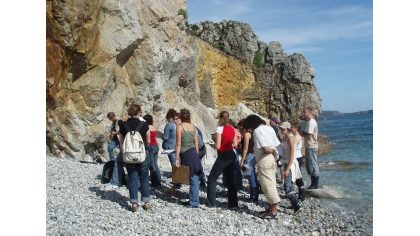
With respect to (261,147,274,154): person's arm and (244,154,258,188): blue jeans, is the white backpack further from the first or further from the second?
(244,154,258,188): blue jeans

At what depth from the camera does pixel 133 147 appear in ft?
25.9

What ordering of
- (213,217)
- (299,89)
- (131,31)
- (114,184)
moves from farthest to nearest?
(299,89) < (131,31) < (114,184) < (213,217)

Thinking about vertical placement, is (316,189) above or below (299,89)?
below

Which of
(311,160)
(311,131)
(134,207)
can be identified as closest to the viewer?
(134,207)

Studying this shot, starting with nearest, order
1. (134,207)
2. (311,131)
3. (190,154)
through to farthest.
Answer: (134,207)
(190,154)
(311,131)

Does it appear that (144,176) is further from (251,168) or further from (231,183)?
(251,168)

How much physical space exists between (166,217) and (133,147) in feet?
4.79

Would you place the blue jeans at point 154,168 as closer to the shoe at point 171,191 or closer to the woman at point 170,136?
the woman at point 170,136

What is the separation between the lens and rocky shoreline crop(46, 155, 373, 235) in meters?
7.36

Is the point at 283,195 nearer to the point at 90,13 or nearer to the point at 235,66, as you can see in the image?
the point at 90,13

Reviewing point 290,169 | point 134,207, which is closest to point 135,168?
point 134,207
